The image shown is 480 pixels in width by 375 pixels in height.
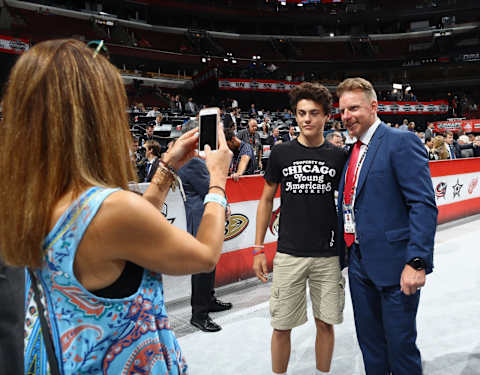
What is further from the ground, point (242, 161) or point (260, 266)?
point (242, 161)

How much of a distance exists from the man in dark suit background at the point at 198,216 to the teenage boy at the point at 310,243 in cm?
110

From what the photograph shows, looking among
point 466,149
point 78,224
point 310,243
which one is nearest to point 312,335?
point 310,243

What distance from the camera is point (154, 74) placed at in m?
26.4

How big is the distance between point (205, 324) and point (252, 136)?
16.2 feet

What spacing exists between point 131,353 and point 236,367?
76.4 inches

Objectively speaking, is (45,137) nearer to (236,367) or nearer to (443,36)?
(236,367)

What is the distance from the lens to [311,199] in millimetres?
2223

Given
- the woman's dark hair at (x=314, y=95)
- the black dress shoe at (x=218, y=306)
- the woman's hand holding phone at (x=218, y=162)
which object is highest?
the woman's dark hair at (x=314, y=95)

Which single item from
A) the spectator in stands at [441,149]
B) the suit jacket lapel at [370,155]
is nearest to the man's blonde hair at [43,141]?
the suit jacket lapel at [370,155]

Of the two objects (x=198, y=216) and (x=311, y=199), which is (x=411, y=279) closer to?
(x=311, y=199)

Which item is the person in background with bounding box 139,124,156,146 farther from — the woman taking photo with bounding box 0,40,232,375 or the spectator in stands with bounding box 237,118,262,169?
the woman taking photo with bounding box 0,40,232,375

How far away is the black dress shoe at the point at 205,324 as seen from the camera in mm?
3137

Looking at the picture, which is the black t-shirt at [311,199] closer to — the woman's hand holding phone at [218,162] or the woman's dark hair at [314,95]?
the woman's dark hair at [314,95]

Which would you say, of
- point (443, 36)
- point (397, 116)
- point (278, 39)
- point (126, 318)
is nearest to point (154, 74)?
point (278, 39)
